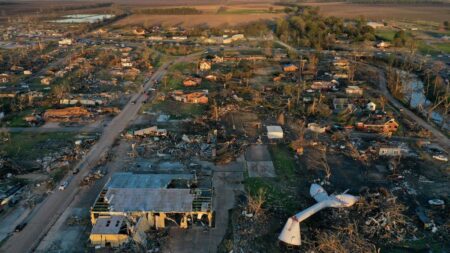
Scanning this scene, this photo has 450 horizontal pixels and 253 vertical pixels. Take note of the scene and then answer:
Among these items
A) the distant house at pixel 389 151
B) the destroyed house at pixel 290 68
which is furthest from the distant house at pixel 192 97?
the distant house at pixel 389 151

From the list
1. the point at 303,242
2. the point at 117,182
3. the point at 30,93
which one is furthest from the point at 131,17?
the point at 303,242

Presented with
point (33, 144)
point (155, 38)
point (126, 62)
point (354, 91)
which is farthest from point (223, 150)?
point (155, 38)

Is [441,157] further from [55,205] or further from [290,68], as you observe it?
[55,205]

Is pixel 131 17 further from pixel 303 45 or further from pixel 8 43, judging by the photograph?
pixel 303 45

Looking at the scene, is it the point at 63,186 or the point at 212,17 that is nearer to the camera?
the point at 63,186

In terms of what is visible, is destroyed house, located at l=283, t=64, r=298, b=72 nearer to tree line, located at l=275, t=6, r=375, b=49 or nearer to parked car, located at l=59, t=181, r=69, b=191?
tree line, located at l=275, t=6, r=375, b=49

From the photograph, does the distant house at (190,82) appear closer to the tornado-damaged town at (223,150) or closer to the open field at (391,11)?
the tornado-damaged town at (223,150)
